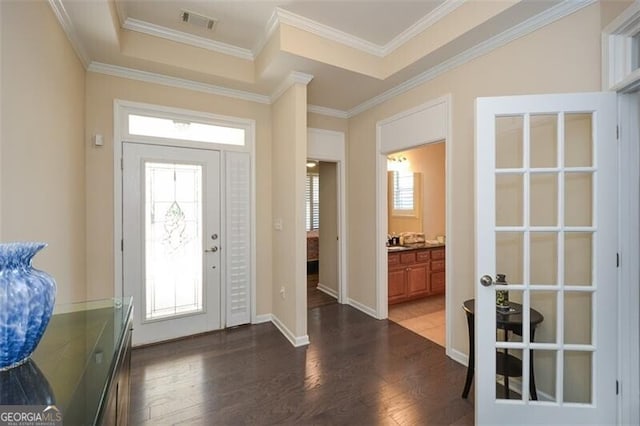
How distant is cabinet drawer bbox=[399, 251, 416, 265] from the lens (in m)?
4.18

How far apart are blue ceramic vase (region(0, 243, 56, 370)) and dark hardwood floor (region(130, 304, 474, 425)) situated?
1.34 m

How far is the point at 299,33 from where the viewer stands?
262 centimetres

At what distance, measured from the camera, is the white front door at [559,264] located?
5.54 feet

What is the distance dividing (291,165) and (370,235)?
1486mm

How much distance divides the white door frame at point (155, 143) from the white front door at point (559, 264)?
2526 millimetres

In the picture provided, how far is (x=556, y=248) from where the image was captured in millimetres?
1914

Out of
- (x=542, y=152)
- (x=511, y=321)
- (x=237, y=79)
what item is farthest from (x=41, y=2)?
(x=511, y=321)

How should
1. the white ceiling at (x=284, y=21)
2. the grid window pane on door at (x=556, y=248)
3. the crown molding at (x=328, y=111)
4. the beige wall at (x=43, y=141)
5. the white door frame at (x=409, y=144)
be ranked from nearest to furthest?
the beige wall at (x=43, y=141) < the grid window pane on door at (x=556, y=248) < the white ceiling at (x=284, y=21) < the white door frame at (x=409, y=144) < the crown molding at (x=328, y=111)

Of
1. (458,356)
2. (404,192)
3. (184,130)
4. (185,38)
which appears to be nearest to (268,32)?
(185,38)

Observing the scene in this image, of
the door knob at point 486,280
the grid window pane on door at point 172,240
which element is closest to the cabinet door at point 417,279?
the door knob at point 486,280

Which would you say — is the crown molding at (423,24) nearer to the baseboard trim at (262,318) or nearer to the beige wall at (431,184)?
the beige wall at (431,184)

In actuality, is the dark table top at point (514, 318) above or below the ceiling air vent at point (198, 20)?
below

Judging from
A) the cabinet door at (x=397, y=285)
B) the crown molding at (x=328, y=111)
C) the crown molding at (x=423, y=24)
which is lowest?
the cabinet door at (x=397, y=285)

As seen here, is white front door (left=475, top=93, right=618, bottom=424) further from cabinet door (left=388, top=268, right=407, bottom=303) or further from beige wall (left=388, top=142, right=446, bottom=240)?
beige wall (left=388, top=142, right=446, bottom=240)
